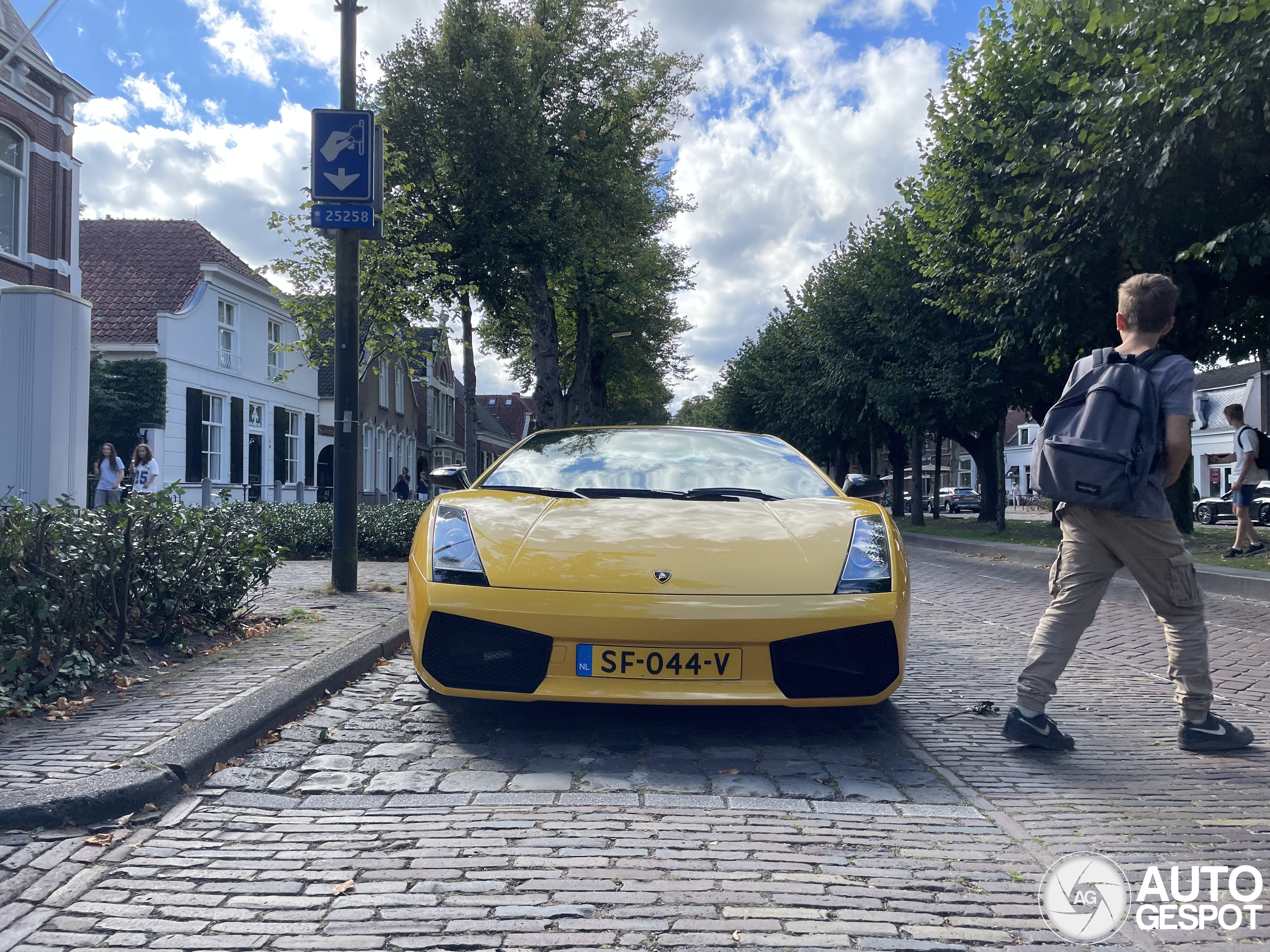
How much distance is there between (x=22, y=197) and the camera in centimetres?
1831

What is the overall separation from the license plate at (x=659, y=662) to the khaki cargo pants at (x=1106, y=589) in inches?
47.3

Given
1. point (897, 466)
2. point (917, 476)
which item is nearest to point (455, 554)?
point (917, 476)

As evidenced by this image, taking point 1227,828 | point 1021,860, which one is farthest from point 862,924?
point 1227,828

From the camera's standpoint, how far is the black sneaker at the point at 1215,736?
4.04 meters

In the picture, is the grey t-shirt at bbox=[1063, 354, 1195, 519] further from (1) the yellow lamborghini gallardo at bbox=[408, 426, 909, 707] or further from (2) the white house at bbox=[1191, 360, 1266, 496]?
(2) the white house at bbox=[1191, 360, 1266, 496]

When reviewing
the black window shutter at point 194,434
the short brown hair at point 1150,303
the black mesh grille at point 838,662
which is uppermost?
the black window shutter at point 194,434

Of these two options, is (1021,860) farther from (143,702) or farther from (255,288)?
(255,288)

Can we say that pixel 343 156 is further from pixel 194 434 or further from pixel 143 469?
pixel 194 434

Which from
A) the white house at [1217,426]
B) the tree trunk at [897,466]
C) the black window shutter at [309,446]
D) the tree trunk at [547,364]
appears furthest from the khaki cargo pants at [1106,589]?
the white house at [1217,426]

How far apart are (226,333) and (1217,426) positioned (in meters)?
47.2

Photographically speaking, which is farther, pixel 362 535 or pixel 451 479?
pixel 362 535

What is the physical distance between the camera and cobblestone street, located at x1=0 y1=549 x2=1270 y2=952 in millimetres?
2436

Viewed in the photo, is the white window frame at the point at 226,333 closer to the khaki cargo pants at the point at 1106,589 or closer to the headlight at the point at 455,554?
the headlight at the point at 455,554

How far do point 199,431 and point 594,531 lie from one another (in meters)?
24.5
